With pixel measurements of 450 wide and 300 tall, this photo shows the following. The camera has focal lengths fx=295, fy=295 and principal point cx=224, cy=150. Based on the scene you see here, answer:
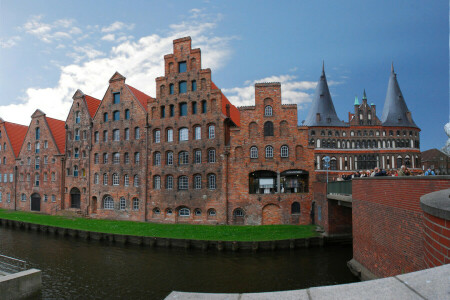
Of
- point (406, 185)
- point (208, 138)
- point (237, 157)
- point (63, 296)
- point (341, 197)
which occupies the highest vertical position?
point (208, 138)

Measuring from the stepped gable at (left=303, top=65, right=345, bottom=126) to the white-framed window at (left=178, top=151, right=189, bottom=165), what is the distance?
32.6m

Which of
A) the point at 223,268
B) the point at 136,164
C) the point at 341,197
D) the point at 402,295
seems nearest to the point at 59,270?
the point at 223,268

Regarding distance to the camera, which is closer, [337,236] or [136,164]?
[337,236]

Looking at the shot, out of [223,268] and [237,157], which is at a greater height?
[237,157]

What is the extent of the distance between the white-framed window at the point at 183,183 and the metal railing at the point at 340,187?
1458 cm

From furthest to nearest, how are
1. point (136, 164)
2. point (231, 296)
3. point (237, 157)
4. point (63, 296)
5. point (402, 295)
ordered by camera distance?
point (136, 164) → point (237, 157) → point (63, 296) → point (231, 296) → point (402, 295)

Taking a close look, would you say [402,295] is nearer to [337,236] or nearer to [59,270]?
[59,270]

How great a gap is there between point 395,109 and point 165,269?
186ft

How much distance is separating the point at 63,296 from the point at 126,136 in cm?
2217

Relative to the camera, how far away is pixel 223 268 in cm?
1831

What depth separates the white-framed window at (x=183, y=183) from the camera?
31.2 m

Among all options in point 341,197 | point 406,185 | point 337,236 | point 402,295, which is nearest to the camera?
point 402,295

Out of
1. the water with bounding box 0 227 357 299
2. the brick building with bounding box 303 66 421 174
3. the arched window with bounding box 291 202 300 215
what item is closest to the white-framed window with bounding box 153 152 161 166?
the water with bounding box 0 227 357 299

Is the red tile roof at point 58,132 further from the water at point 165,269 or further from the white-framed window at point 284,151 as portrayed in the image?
the white-framed window at point 284,151
